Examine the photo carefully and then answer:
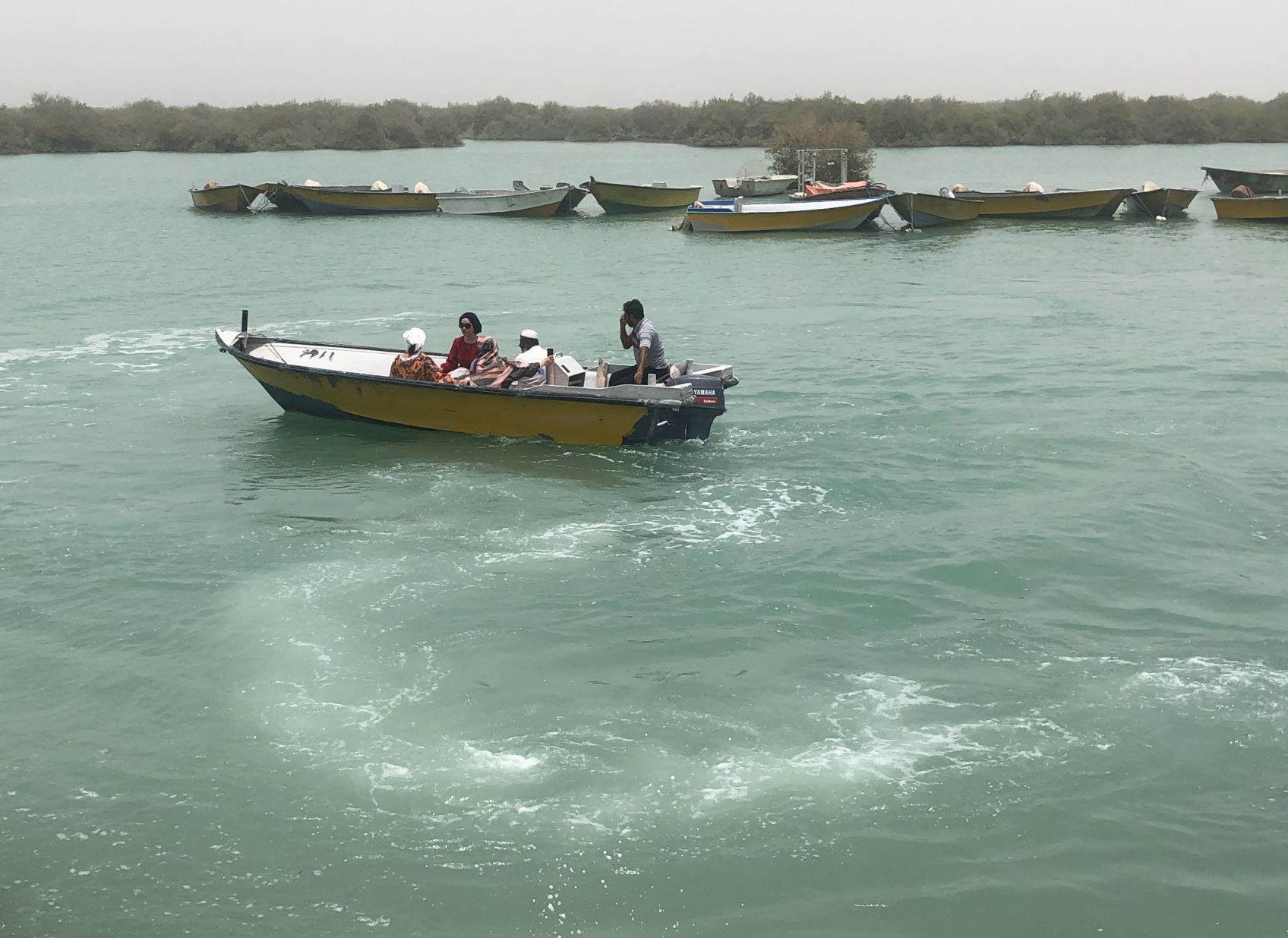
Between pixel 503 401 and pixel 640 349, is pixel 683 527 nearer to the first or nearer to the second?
pixel 640 349

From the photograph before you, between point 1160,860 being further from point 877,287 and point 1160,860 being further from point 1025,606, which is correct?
point 877,287

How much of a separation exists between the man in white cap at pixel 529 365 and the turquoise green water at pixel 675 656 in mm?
903

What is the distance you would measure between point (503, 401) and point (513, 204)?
113 ft

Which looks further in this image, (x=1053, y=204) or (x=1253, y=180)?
(x=1253, y=180)

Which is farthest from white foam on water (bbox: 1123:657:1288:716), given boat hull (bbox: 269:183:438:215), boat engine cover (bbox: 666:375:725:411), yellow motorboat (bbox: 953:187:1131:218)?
boat hull (bbox: 269:183:438:215)

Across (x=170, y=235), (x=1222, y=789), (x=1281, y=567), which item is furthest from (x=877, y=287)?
(x=170, y=235)

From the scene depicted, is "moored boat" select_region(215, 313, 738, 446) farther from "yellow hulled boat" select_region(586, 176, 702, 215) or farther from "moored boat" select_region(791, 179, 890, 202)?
"yellow hulled boat" select_region(586, 176, 702, 215)

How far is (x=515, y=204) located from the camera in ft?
159

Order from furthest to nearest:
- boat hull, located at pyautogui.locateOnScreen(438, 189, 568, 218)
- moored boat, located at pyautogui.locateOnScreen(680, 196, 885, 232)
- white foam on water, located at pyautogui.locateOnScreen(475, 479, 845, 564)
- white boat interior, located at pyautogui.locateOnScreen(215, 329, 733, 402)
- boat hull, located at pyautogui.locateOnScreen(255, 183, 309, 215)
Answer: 1. boat hull, located at pyautogui.locateOnScreen(255, 183, 309, 215)
2. boat hull, located at pyautogui.locateOnScreen(438, 189, 568, 218)
3. moored boat, located at pyautogui.locateOnScreen(680, 196, 885, 232)
4. white boat interior, located at pyautogui.locateOnScreen(215, 329, 733, 402)
5. white foam on water, located at pyautogui.locateOnScreen(475, 479, 845, 564)

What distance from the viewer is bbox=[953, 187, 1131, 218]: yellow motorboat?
4300 cm

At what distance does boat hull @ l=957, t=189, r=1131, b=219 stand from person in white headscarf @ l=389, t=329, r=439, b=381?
30.7m

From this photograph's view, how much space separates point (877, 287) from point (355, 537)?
19.2 m

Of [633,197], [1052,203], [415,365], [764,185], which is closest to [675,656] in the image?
[415,365]

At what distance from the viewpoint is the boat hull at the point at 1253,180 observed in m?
44.2
